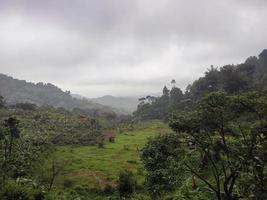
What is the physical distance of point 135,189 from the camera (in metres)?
35.9

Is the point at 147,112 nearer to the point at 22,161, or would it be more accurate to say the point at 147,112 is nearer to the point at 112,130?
the point at 112,130

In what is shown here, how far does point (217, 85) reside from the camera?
87812mm

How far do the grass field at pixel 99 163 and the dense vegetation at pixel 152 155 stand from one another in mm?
105

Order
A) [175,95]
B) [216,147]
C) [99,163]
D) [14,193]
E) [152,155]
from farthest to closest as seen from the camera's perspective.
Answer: [175,95] → [99,163] → [14,193] → [152,155] → [216,147]


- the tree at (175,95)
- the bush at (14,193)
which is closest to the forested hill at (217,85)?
the tree at (175,95)

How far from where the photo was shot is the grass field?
126 ft

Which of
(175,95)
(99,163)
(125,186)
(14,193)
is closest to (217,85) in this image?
(175,95)

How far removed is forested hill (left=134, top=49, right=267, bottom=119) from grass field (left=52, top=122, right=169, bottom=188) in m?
10.5

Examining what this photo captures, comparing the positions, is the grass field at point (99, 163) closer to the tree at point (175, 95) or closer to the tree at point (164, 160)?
the tree at point (164, 160)

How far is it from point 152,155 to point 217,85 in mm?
68377

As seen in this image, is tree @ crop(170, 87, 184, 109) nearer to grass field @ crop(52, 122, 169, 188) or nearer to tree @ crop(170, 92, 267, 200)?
grass field @ crop(52, 122, 169, 188)

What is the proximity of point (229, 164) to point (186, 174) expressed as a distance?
3.35 meters

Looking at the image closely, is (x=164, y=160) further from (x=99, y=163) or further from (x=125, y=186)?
(x=99, y=163)

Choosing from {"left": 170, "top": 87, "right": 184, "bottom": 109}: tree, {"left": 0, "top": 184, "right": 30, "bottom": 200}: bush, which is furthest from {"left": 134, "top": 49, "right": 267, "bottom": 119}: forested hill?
{"left": 0, "top": 184, "right": 30, "bottom": 200}: bush
